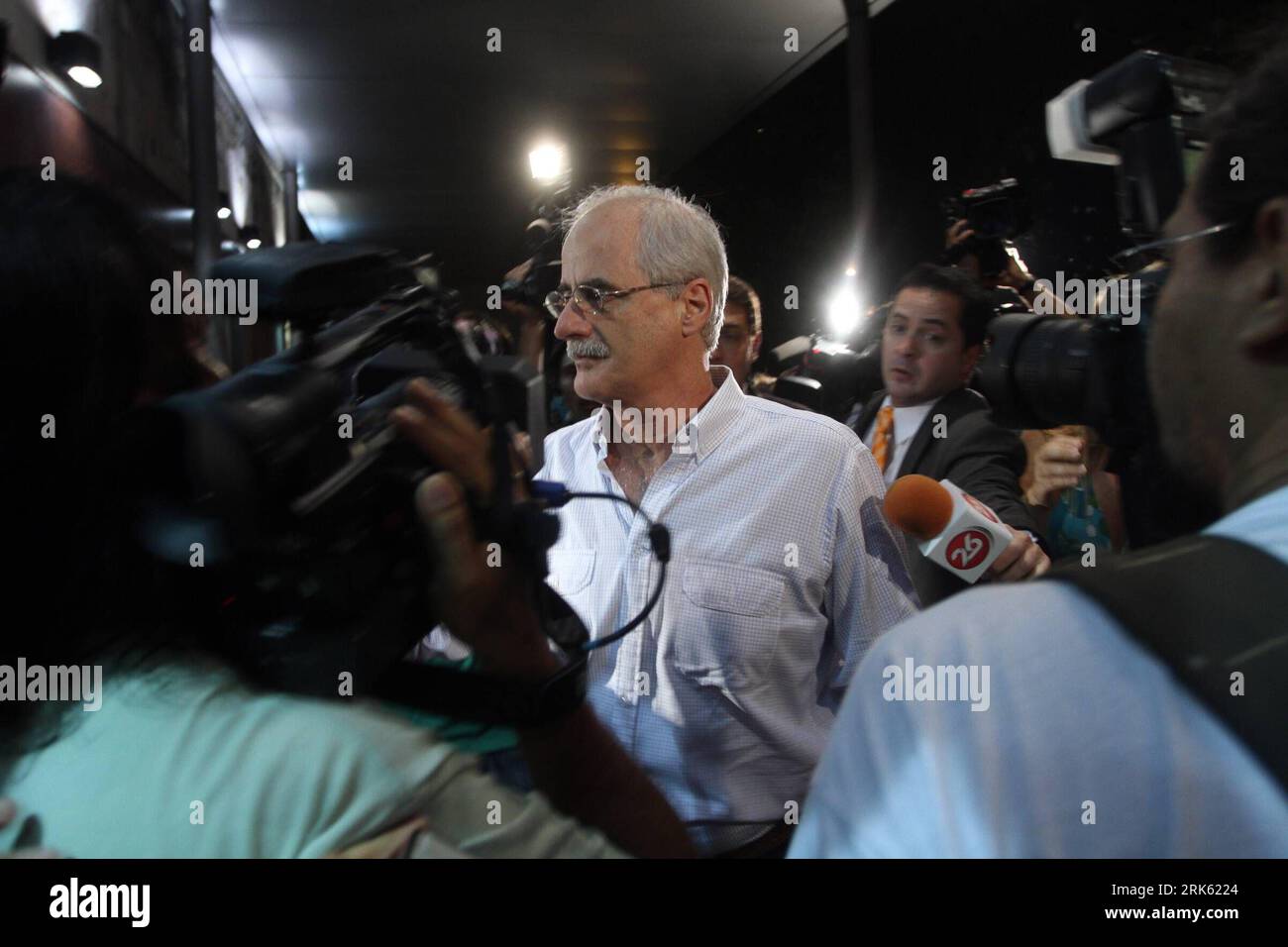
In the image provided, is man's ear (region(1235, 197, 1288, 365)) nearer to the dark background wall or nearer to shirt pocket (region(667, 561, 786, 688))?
shirt pocket (region(667, 561, 786, 688))

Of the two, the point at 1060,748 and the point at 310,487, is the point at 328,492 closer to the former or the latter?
the point at 310,487

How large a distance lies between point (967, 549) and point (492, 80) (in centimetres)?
471

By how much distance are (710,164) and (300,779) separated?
6206 mm

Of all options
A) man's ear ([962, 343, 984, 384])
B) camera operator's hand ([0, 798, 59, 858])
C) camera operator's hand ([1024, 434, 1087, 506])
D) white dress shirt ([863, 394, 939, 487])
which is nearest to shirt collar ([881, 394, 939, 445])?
white dress shirt ([863, 394, 939, 487])

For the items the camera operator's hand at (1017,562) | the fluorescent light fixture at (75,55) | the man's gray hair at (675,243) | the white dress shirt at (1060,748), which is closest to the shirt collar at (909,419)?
the man's gray hair at (675,243)

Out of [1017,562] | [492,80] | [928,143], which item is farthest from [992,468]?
[492,80]

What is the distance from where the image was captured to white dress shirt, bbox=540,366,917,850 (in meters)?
1.23

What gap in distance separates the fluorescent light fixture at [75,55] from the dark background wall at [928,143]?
1933mm

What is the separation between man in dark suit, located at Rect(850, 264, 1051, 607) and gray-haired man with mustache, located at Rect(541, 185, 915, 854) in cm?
40

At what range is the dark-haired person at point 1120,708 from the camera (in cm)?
43

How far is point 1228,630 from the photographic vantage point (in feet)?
1.38

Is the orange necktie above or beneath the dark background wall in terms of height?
beneath
